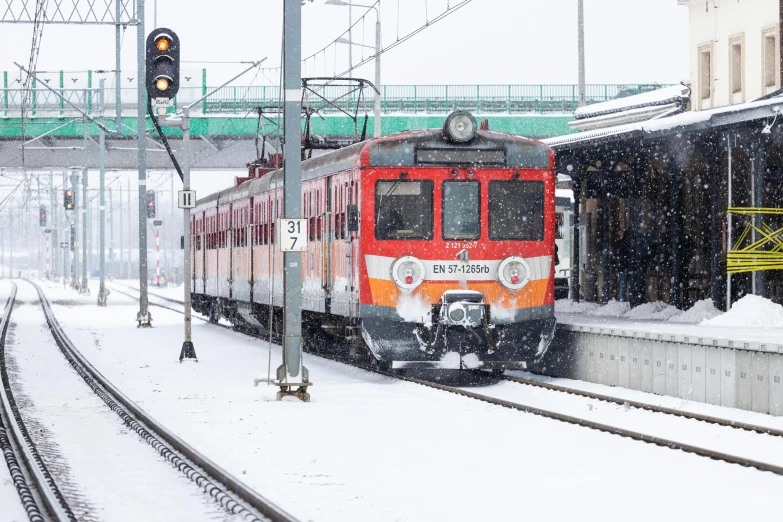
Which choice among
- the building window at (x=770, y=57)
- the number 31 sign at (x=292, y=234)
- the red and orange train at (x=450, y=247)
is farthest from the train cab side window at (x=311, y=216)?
the building window at (x=770, y=57)

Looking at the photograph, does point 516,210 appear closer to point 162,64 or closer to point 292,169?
point 292,169

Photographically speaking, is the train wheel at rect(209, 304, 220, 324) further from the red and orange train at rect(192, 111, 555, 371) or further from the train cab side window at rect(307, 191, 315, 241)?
the red and orange train at rect(192, 111, 555, 371)

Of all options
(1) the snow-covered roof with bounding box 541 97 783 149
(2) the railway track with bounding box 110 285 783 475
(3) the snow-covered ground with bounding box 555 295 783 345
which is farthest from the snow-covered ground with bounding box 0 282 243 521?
(1) the snow-covered roof with bounding box 541 97 783 149

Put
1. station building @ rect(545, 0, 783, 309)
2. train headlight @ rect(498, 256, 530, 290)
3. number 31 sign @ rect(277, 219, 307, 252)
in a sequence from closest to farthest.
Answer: number 31 sign @ rect(277, 219, 307, 252) → train headlight @ rect(498, 256, 530, 290) → station building @ rect(545, 0, 783, 309)

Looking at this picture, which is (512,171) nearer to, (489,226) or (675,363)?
(489,226)

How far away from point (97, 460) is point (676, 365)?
754 cm

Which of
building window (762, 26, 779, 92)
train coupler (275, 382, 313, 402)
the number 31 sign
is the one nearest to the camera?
train coupler (275, 382, 313, 402)

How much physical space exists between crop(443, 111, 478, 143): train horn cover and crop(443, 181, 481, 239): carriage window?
1.86 ft

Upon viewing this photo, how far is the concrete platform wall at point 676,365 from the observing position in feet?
47.6

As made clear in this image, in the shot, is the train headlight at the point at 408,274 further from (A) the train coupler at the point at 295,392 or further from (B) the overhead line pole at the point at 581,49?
(B) the overhead line pole at the point at 581,49

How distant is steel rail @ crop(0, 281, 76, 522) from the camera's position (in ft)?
29.4

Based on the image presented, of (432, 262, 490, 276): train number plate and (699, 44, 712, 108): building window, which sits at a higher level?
(699, 44, 712, 108): building window

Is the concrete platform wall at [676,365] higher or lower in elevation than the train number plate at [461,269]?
lower

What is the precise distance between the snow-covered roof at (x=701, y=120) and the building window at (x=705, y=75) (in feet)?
30.8
